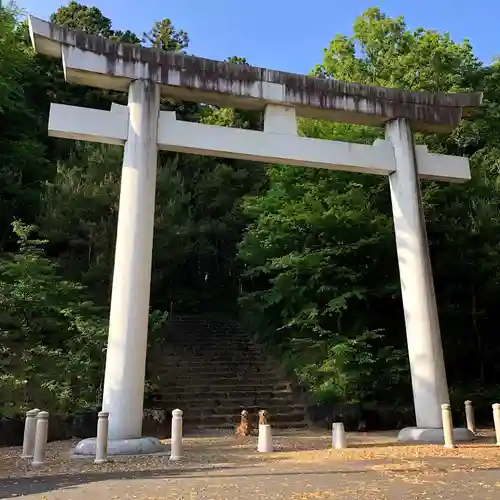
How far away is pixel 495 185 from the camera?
14680mm

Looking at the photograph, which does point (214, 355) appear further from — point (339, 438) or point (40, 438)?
point (40, 438)

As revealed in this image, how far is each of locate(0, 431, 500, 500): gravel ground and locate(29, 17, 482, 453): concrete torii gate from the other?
38.5 inches

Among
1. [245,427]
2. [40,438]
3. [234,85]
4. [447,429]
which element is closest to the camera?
[40,438]

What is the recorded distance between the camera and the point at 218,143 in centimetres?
897

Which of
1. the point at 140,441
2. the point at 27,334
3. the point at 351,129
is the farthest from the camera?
the point at 351,129

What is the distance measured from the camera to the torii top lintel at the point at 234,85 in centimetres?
837

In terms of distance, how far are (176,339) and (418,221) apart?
10.2m

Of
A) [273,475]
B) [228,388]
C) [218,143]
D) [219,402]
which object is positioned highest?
[218,143]

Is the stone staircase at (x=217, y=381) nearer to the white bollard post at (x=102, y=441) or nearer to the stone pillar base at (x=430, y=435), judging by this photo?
the stone pillar base at (x=430, y=435)

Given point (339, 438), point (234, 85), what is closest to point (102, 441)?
point (339, 438)

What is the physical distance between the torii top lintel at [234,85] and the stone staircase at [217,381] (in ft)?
21.4

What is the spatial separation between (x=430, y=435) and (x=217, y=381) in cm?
692

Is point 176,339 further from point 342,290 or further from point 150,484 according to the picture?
point 150,484

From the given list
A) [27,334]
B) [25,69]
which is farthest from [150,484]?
[25,69]
